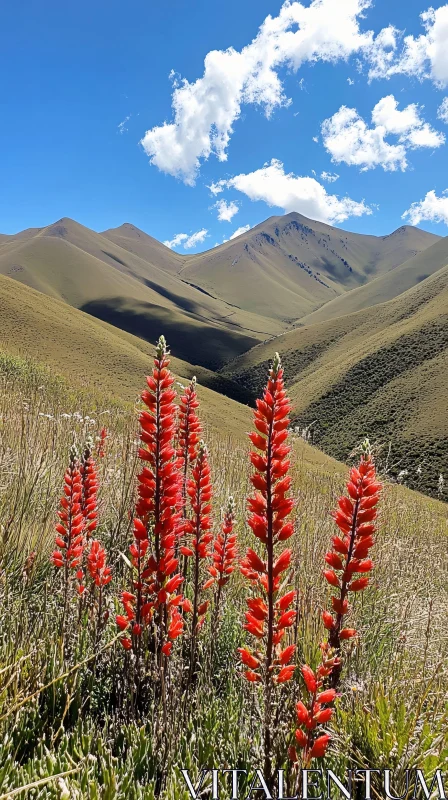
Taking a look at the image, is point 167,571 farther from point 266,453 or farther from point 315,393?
point 315,393

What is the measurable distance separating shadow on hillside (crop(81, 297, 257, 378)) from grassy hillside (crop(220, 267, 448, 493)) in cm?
1838

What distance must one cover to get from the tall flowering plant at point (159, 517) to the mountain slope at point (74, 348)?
3199 centimetres

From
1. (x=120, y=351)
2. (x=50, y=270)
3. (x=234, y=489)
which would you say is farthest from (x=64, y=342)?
(x=50, y=270)

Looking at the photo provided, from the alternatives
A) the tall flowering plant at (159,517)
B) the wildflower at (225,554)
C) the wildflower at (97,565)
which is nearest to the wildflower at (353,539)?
the wildflower at (225,554)

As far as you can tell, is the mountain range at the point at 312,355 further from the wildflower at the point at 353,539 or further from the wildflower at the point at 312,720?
the wildflower at the point at 312,720

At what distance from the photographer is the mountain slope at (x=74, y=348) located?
3803 centimetres

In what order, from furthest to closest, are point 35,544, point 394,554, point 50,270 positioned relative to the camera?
point 50,270, point 394,554, point 35,544

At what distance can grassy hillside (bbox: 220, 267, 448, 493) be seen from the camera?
191 feet

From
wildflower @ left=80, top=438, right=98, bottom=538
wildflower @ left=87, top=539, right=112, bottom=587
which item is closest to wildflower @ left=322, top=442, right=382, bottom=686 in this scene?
wildflower @ left=87, top=539, right=112, bottom=587

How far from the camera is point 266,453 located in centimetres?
204

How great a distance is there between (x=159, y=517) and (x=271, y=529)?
0.69 meters

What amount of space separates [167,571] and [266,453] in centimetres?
85

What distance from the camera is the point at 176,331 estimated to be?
144000 millimetres

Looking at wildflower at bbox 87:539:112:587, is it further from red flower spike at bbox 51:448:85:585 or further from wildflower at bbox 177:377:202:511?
wildflower at bbox 177:377:202:511
